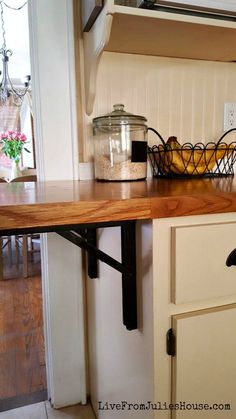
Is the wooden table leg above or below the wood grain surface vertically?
above

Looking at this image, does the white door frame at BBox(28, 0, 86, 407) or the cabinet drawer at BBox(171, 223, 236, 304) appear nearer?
the cabinet drawer at BBox(171, 223, 236, 304)

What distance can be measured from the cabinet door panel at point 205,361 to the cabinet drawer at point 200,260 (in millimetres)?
52

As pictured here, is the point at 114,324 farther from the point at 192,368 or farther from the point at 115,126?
the point at 115,126

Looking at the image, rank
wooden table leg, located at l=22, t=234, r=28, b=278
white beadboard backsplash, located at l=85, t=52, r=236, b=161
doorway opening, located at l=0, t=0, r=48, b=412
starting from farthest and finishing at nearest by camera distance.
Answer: wooden table leg, located at l=22, t=234, r=28, b=278 < doorway opening, located at l=0, t=0, r=48, b=412 < white beadboard backsplash, located at l=85, t=52, r=236, b=161

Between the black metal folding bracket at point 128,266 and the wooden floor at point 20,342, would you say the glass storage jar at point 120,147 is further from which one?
the wooden floor at point 20,342

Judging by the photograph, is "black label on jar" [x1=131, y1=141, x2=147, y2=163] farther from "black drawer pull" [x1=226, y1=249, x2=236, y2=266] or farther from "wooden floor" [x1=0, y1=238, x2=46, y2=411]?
"wooden floor" [x1=0, y1=238, x2=46, y2=411]

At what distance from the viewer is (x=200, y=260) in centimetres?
65

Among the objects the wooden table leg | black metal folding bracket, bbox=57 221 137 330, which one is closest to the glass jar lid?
black metal folding bracket, bbox=57 221 137 330

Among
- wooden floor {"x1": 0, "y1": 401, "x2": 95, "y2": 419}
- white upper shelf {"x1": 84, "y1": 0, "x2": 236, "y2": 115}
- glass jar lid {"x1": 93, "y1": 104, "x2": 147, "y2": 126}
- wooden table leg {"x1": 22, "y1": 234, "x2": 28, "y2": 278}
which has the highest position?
white upper shelf {"x1": 84, "y1": 0, "x2": 236, "y2": 115}

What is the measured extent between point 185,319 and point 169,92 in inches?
34.2

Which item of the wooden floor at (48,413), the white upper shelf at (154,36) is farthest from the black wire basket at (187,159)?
the wooden floor at (48,413)

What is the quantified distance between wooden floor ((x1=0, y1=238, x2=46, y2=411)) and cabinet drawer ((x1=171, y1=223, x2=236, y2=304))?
3.39ft

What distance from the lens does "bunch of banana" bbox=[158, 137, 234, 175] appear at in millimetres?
1010

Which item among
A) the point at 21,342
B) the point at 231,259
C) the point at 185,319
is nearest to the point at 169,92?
the point at 231,259
